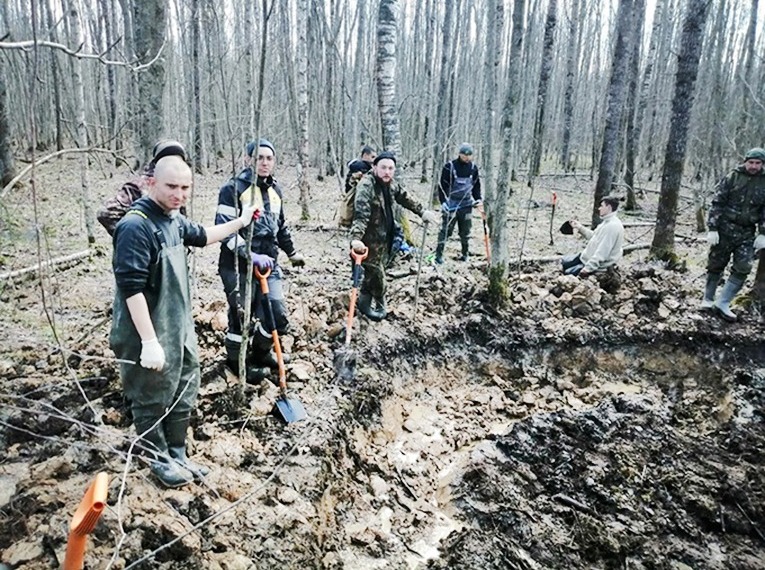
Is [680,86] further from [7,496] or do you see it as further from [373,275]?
[7,496]

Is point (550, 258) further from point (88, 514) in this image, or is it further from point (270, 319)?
point (88, 514)

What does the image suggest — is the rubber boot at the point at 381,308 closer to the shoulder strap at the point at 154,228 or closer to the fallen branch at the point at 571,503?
the fallen branch at the point at 571,503

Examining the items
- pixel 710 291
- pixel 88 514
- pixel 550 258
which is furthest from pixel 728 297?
pixel 88 514

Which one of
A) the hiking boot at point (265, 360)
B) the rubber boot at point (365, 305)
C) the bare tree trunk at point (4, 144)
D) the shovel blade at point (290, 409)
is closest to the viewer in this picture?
the shovel blade at point (290, 409)

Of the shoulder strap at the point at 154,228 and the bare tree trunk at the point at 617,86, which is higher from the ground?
the bare tree trunk at the point at 617,86

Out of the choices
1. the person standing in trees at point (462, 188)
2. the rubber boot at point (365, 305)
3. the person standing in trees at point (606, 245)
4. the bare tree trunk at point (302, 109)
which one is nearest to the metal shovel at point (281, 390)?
the rubber boot at point (365, 305)

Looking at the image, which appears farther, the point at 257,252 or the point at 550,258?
the point at 550,258

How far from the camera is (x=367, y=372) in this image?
486 cm

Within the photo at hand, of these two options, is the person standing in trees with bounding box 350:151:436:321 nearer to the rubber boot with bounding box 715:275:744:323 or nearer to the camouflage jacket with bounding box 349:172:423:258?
→ the camouflage jacket with bounding box 349:172:423:258

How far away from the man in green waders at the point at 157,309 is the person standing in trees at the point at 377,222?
7.06ft

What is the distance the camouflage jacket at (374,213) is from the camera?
4.94 metres

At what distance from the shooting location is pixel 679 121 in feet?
25.0

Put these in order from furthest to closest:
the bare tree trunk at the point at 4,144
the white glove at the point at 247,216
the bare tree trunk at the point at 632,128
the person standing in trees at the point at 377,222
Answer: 1. the bare tree trunk at the point at 632,128
2. the bare tree trunk at the point at 4,144
3. the person standing in trees at the point at 377,222
4. the white glove at the point at 247,216

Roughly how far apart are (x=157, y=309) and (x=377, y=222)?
285cm
